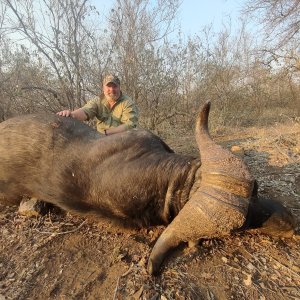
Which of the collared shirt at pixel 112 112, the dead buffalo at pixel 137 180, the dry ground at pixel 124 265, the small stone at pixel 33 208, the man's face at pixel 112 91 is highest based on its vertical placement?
the man's face at pixel 112 91

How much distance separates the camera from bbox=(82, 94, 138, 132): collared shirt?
4.89 m

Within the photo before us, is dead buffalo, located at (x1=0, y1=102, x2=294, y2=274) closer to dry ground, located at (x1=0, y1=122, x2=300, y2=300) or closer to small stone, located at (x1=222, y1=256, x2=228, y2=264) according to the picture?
dry ground, located at (x1=0, y1=122, x2=300, y2=300)

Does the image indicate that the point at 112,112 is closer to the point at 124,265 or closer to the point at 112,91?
the point at 112,91

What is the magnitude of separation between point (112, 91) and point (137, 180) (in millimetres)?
2395

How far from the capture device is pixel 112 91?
488 cm

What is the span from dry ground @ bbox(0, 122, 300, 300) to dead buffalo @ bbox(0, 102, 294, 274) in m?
0.17

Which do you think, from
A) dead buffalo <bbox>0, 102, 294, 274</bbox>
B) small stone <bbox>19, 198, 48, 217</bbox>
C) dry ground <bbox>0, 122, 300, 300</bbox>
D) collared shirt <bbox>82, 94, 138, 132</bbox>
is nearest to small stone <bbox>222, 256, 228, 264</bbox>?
dry ground <bbox>0, 122, 300, 300</bbox>

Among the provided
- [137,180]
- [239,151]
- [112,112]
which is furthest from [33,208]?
[239,151]

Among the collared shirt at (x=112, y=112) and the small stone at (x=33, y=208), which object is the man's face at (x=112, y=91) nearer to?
the collared shirt at (x=112, y=112)

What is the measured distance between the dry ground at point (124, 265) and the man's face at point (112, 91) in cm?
210

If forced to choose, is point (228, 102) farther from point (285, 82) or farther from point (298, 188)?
point (298, 188)

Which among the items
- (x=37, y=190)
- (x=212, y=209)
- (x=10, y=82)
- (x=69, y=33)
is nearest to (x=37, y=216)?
(x=37, y=190)

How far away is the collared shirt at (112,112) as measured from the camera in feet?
16.1

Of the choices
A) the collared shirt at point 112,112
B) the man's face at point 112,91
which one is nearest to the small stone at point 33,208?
the collared shirt at point 112,112
